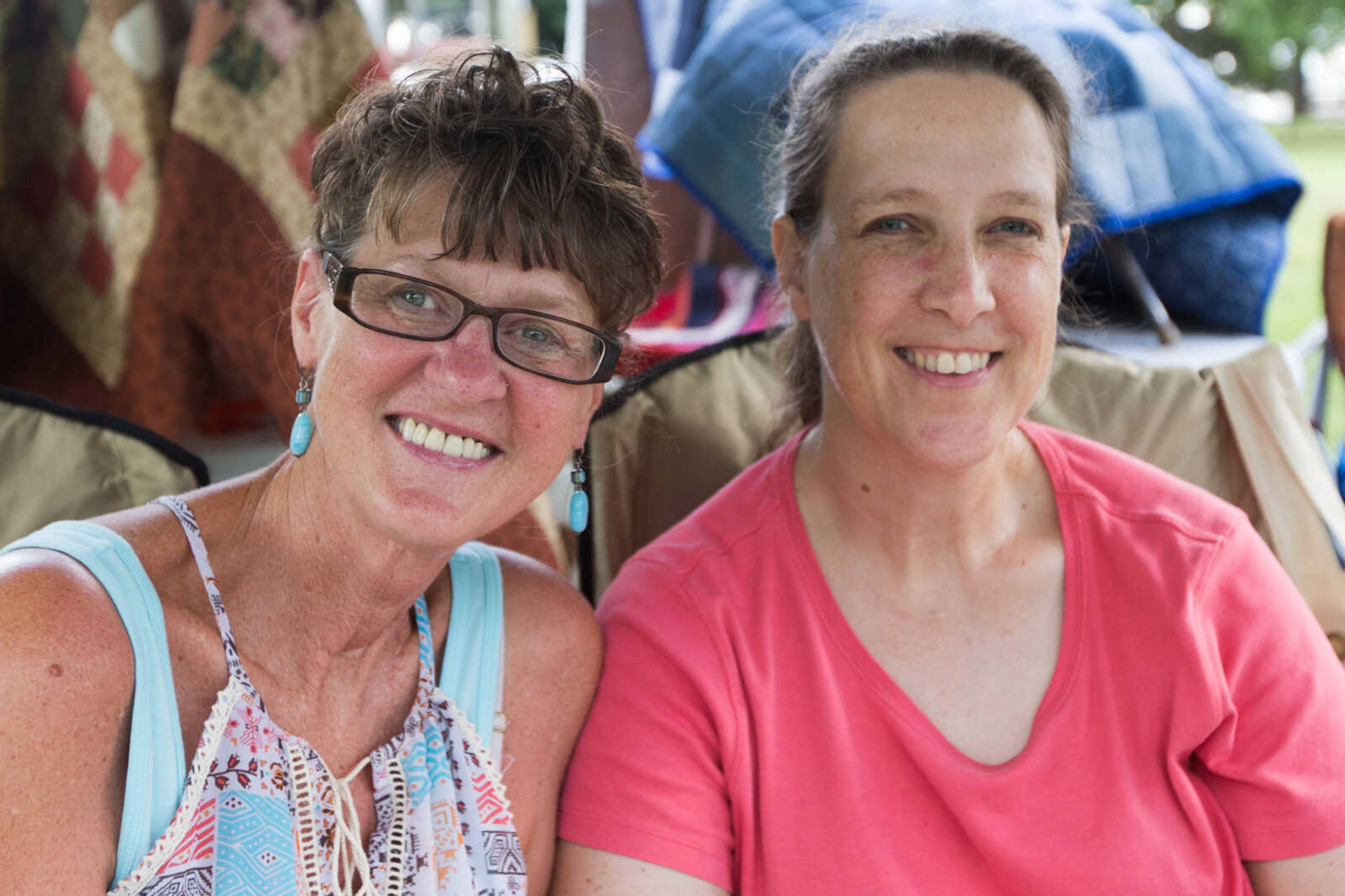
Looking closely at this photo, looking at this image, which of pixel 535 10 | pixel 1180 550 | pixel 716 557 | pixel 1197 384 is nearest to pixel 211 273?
pixel 716 557

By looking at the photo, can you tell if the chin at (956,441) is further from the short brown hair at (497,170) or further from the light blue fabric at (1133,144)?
the light blue fabric at (1133,144)

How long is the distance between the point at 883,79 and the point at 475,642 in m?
0.86

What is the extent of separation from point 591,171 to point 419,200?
0.18 metres

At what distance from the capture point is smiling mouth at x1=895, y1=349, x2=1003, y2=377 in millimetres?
1507

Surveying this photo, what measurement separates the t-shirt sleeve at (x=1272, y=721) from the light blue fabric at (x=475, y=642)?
84 centimetres

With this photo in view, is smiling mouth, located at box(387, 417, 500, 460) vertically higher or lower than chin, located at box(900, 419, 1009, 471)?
higher

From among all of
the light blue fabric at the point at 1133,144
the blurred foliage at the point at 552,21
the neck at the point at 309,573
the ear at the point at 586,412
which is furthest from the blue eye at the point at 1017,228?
the blurred foliage at the point at 552,21

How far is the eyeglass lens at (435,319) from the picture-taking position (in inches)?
49.2

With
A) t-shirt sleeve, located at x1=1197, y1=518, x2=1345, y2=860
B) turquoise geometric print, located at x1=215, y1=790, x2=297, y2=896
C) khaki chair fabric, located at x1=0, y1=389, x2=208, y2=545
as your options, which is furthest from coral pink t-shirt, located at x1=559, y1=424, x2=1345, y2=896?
khaki chair fabric, located at x1=0, y1=389, x2=208, y2=545

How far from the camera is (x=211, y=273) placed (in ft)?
6.59

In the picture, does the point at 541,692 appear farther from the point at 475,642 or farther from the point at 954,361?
the point at 954,361

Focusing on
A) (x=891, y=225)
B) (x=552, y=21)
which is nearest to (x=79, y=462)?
(x=891, y=225)

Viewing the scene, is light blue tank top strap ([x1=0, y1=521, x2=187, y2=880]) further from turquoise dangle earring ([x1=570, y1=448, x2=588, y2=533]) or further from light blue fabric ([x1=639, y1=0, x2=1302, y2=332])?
light blue fabric ([x1=639, y1=0, x2=1302, y2=332])

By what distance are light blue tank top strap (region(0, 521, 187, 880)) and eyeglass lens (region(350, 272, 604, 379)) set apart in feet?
1.09
